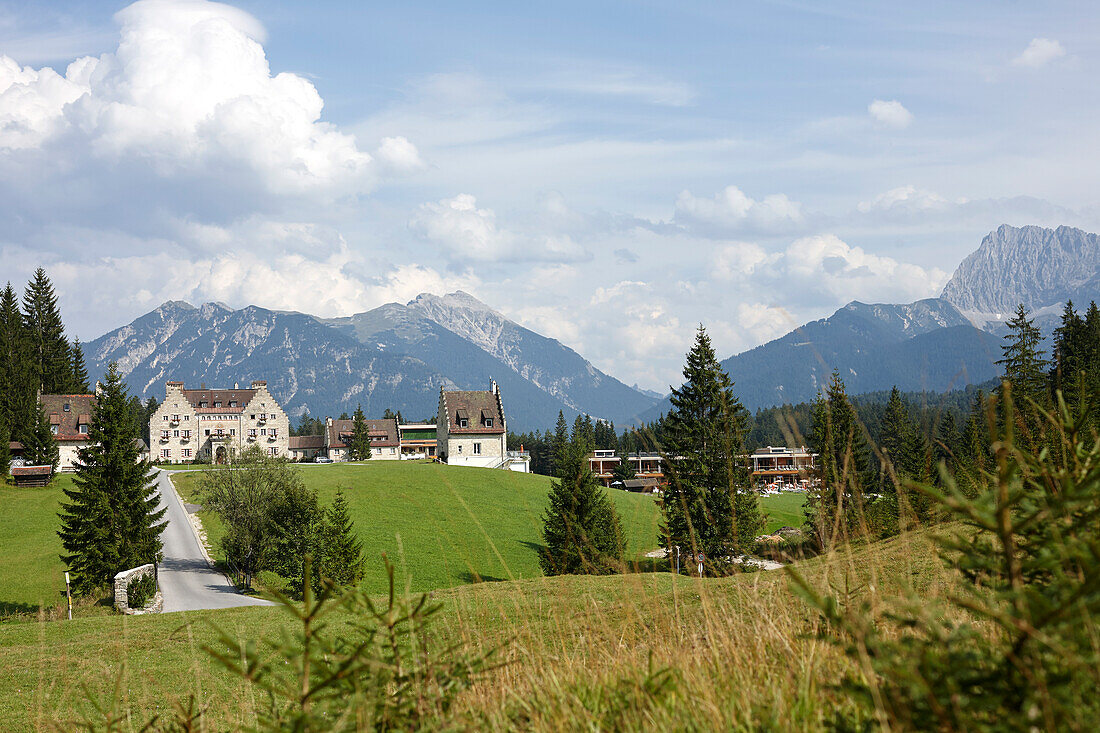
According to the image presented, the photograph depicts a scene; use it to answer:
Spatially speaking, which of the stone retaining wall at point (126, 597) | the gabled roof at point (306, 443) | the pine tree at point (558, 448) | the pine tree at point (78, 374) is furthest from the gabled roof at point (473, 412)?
the stone retaining wall at point (126, 597)

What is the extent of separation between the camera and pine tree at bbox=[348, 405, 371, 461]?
9756 centimetres

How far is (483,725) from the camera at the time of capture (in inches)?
112

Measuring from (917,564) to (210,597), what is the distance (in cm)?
3162

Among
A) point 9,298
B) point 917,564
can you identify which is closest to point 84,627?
point 917,564

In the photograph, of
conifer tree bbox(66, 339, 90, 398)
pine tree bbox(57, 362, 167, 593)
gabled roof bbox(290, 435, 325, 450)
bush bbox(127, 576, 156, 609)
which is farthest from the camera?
gabled roof bbox(290, 435, 325, 450)

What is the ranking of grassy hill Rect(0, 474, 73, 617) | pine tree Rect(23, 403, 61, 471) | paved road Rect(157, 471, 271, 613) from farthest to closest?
pine tree Rect(23, 403, 61, 471), grassy hill Rect(0, 474, 73, 617), paved road Rect(157, 471, 271, 613)

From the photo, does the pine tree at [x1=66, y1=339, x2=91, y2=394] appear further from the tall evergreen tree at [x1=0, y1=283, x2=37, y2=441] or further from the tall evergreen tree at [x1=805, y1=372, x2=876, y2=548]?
the tall evergreen tree at [x1=805, y1=372, x2=876, y2=548]

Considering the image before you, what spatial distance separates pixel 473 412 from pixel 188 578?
163 ft

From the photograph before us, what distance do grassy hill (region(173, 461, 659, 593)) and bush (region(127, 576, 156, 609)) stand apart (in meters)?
9.19

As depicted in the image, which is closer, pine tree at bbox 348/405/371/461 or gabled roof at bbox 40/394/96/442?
gabled roof at bbox 40/394/96/442

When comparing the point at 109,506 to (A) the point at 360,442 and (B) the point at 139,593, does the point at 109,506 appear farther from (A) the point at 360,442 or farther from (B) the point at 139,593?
(A) the point at 360,442

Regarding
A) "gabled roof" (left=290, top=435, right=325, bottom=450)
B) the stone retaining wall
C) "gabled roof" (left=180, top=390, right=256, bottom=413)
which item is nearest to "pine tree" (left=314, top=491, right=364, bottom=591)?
the stone retaining wall

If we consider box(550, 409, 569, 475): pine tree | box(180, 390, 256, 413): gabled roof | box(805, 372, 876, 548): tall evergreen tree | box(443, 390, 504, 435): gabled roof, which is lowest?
box(550, 409, 569, 475): pine tree

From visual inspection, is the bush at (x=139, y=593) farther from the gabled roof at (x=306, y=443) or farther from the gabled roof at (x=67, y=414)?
the gabled roof at (x=306, y=443)
